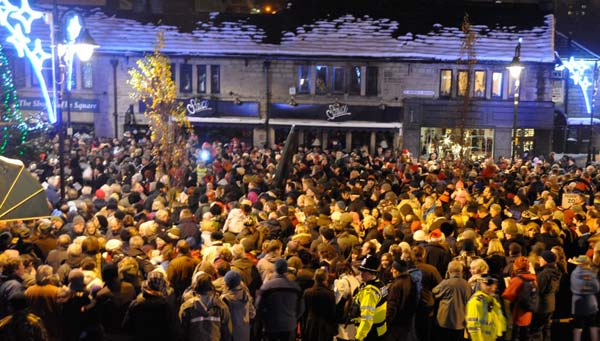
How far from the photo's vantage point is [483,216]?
1188cm

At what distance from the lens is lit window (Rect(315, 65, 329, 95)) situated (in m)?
30.6

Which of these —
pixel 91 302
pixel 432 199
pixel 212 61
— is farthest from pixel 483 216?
pixel 212 61

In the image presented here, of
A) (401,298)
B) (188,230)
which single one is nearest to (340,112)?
(188,230)

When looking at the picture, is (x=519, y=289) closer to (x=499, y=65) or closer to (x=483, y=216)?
(x=483, y=216)

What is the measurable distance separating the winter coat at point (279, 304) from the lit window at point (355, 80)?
2343 cm

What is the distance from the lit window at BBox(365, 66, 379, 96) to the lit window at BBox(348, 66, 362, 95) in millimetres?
435

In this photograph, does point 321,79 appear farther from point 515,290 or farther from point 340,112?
point 515,290

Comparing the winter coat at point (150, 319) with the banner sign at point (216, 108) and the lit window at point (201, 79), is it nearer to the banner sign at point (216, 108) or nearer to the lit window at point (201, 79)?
the banner sign at point (216, 108)

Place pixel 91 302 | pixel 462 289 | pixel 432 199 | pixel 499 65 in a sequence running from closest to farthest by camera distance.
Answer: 1. pixel 91 302
2. pixel 462 289
3. pixel 432 199
4. pixel 499 65

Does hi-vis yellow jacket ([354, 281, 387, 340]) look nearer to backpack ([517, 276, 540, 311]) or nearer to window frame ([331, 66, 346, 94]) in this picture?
backpack ([517, 276, 540, 311])

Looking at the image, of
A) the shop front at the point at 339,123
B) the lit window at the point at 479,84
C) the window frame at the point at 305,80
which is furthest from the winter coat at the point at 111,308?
the lit window at the point at 479,84

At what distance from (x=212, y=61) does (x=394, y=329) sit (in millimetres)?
24512

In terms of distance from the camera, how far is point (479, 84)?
99.4 feet

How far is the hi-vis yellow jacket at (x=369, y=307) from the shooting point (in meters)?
7.50
